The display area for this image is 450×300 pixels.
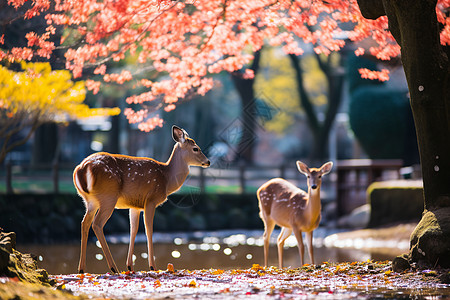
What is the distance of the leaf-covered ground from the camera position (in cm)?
621

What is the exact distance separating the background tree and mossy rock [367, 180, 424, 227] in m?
7.11

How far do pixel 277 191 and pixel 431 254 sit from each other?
386 centimetres

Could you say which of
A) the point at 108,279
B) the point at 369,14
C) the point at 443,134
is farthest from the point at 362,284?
the point at 369,14

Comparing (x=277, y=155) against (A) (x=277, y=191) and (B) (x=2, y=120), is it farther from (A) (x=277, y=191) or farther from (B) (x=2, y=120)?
(A) (x=277, y=191)

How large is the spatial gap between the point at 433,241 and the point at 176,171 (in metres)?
3.45

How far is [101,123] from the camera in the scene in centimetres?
3581

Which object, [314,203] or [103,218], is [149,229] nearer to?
[103,218]

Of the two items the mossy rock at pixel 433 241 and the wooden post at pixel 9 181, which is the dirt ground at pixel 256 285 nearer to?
the mossy rock at pixel 433 241

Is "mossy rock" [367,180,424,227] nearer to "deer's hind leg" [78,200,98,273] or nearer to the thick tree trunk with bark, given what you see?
the thick tree trunk with bark

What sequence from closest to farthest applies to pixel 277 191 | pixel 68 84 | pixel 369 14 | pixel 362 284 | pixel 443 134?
pixel 362 284 → pixel 443 134 → pixel 369 14 → pixel 277 191 → pixel 68 84

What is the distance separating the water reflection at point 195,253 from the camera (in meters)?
11.6

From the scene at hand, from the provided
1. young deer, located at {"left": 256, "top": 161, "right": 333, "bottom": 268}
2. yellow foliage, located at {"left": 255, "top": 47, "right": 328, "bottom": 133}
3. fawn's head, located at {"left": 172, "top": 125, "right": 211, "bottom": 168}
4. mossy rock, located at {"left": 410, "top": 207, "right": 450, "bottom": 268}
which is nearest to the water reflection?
young deer, located at {"left": 256, "top": 161, "right": 333, "bottom": 268}

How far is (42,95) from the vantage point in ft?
55.4

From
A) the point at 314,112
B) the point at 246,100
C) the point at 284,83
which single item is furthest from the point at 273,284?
the point at 284,83
